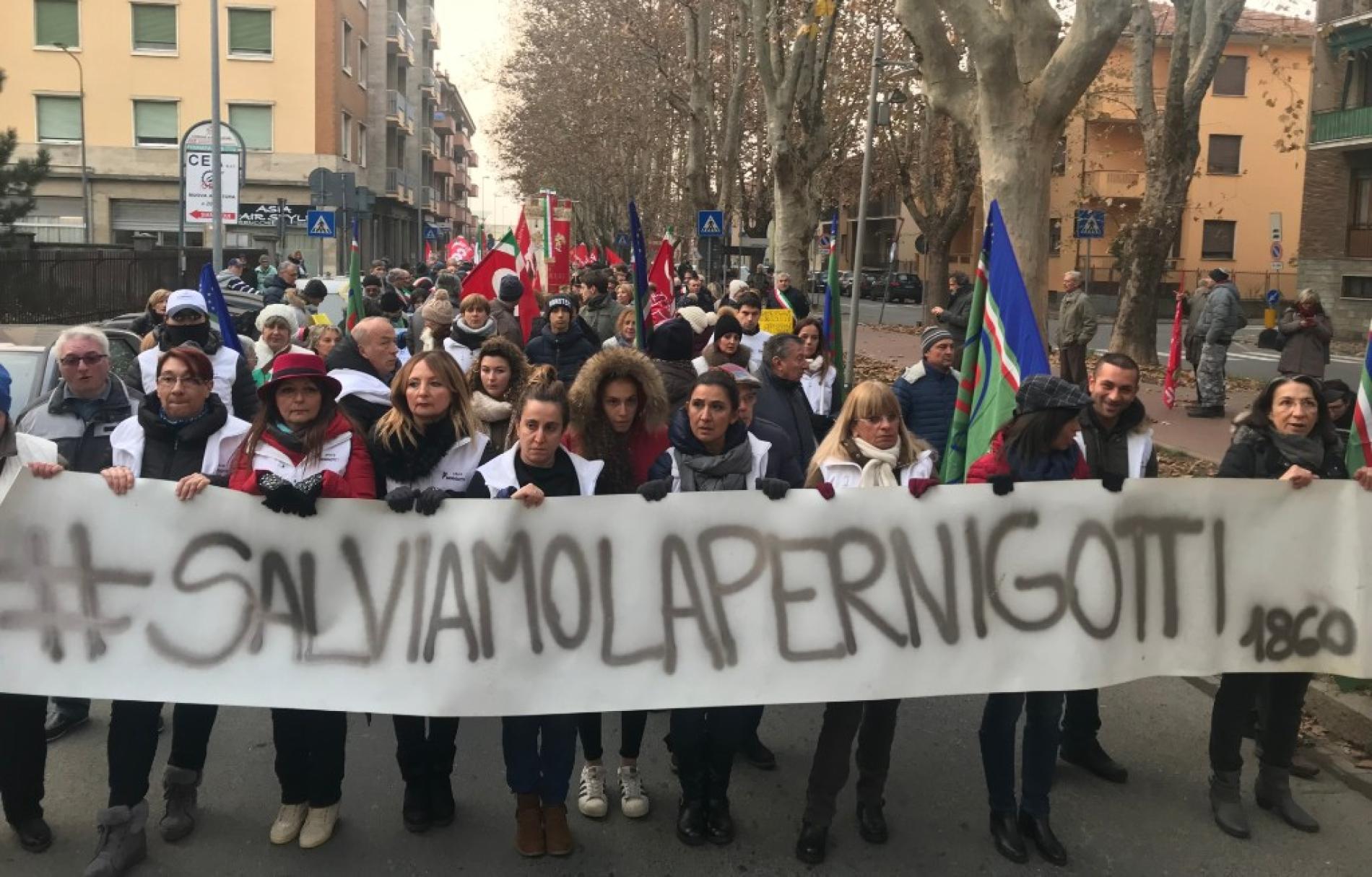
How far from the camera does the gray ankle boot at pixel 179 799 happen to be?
4297 mm

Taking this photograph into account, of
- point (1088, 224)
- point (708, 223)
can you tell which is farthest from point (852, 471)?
point (1088, 224)

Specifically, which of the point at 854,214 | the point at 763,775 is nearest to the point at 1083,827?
the point at 763,775

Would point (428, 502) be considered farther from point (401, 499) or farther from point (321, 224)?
point (321, 224)

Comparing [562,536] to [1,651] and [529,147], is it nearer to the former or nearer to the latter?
[1,651]

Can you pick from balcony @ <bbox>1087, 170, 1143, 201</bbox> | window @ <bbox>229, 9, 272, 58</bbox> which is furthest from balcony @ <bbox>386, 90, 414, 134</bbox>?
balcony @ <bbox>1087, 170, 1143, 201</bbox>

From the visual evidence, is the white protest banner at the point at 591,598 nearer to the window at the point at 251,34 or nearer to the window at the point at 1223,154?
the window at the point at 251,34

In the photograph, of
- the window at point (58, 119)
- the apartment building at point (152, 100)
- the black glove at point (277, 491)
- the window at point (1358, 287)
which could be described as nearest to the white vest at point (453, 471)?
the black glove at point (277, 491)

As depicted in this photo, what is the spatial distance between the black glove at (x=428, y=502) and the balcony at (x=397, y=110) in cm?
5577

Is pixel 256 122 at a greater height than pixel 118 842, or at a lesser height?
greater

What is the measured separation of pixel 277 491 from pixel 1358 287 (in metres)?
40.8

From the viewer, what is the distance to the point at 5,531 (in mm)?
4160

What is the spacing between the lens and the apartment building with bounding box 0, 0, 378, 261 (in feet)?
141

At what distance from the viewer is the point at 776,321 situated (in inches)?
449

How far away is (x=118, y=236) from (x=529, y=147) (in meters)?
20.4
